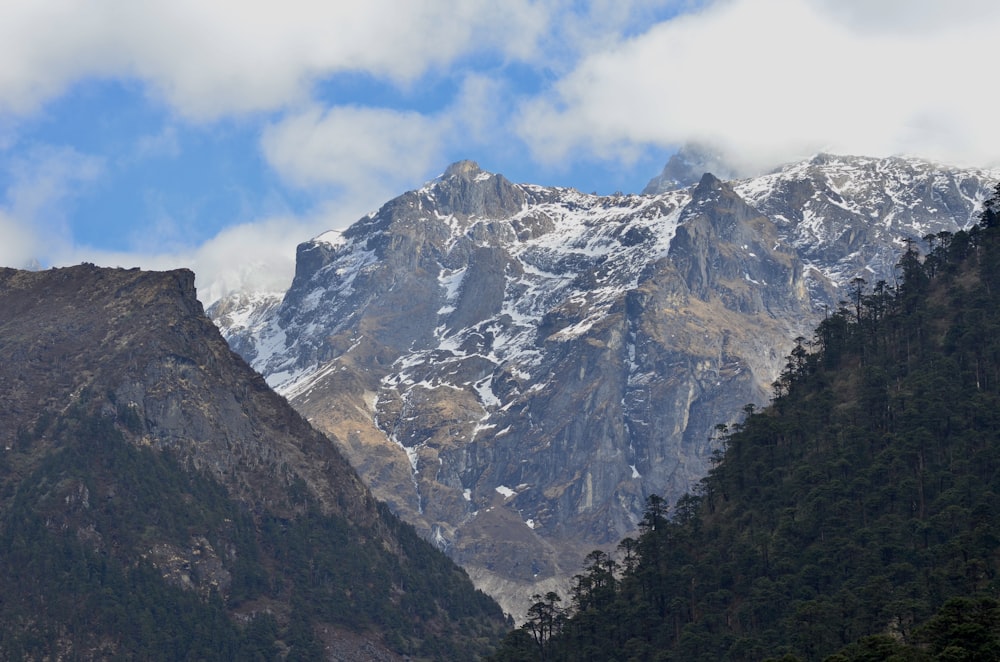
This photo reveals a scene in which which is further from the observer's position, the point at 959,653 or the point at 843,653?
the point at 843,653

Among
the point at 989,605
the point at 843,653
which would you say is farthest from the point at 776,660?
the point at 989,605

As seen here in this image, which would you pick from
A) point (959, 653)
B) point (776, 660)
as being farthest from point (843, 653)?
point (959, 653)

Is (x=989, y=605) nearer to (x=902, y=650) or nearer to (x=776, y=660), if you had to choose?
(x=902, y=650)

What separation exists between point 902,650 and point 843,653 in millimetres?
12587

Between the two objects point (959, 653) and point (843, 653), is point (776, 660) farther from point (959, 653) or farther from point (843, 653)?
point (959, 653)

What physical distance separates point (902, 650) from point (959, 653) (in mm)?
10583

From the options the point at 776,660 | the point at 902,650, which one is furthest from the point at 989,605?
the point at 776,660

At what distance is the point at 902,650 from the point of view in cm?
18238

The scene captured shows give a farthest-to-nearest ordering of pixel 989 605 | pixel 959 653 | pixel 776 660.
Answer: pixel 776 660 → pixel 989 605 → pixel 959 653

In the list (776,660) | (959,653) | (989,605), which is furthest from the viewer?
(776,660)

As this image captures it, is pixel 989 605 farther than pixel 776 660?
No

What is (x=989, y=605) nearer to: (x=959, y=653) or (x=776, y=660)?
(x=959, y=653)

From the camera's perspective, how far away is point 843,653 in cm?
19388

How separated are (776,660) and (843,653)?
873cm
